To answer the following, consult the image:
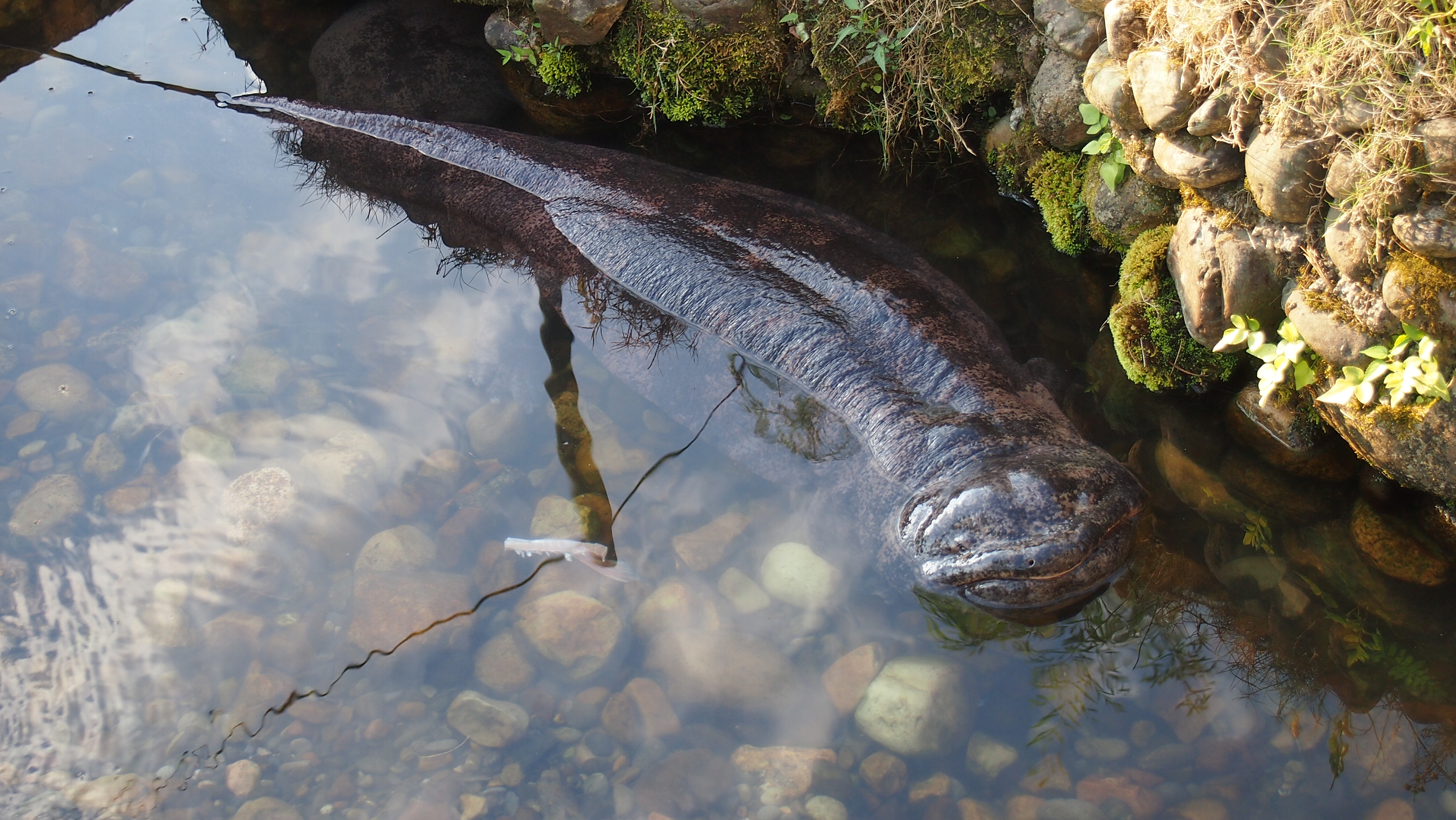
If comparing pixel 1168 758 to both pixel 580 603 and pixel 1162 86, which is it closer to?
pixel 580 603

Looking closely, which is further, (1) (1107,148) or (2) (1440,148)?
(1) (1107,148)

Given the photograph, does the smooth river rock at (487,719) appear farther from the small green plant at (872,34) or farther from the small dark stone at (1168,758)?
the small green plant at (872,34)

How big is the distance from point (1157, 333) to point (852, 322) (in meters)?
1.36

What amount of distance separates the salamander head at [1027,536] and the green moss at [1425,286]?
1.14 m

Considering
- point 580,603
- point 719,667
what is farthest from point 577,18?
point 719,667

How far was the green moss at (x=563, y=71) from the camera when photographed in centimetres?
595

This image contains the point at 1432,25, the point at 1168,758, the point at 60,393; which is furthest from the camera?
the point at 60,393

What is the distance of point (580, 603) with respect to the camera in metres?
3.55

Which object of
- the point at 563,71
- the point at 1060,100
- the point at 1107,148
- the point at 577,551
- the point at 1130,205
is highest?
the point at 563,71

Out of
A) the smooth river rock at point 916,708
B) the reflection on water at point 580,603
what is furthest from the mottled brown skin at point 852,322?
the smooth river rock at point 916,708

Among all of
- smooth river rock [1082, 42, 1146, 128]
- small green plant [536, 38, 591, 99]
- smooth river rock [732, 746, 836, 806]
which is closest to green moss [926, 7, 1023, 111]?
smooth river rock [1082, 42, 1146, 128]

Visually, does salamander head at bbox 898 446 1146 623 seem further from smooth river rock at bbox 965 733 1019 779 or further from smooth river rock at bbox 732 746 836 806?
smooth river rock at bbox 732 746 836 806

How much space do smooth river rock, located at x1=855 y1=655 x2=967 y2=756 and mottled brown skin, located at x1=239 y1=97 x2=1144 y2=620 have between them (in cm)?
36

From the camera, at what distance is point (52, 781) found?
10.4 ft
